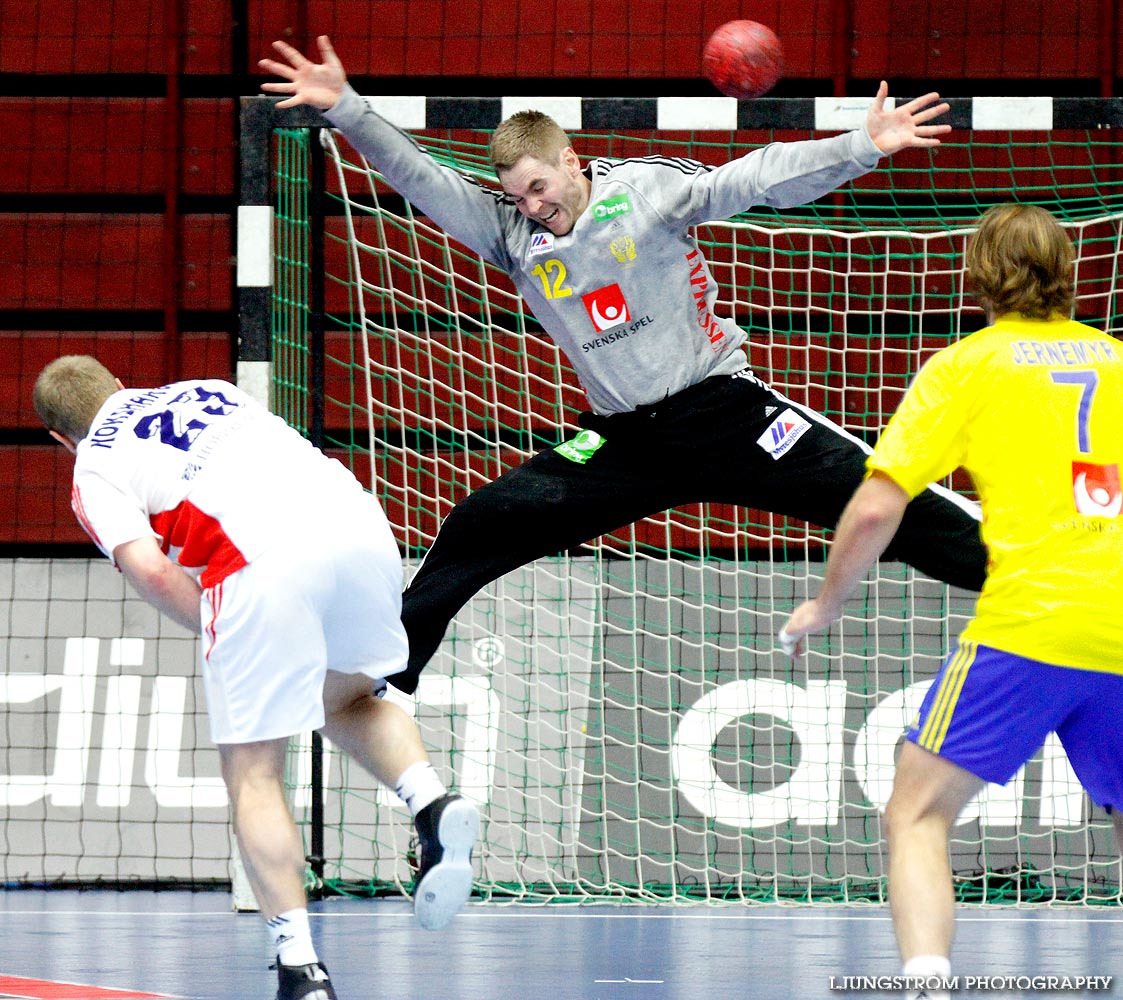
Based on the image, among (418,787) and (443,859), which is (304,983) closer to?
(443,859)

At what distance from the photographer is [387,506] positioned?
317 inches

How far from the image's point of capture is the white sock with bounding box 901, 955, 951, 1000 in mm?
3027

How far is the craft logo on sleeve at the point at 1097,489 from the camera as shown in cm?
317

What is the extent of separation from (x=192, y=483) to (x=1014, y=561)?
1919mm

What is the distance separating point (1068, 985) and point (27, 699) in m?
4.80

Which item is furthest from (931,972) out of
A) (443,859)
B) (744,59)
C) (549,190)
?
(744,59)

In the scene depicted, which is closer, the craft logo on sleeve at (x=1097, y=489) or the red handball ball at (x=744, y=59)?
the craft logo on sleeve at (x=1097, y=489)

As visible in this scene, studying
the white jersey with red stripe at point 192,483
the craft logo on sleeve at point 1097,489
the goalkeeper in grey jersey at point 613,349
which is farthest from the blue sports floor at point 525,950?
the craft logo on sleeve at point 1097,489

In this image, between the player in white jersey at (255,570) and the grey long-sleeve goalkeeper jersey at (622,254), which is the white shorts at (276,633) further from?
the grey long-sleeve goalkeeper jersey at (622,254)

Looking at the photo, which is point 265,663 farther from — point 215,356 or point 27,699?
point 215,356

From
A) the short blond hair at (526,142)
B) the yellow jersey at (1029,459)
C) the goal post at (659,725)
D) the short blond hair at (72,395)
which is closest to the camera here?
the yellow jersey at (1029,459)

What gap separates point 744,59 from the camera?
5113mm

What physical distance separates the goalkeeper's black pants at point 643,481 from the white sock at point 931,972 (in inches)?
66.2

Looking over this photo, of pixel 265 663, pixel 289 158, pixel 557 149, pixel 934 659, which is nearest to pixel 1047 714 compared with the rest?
pixel 265 663
